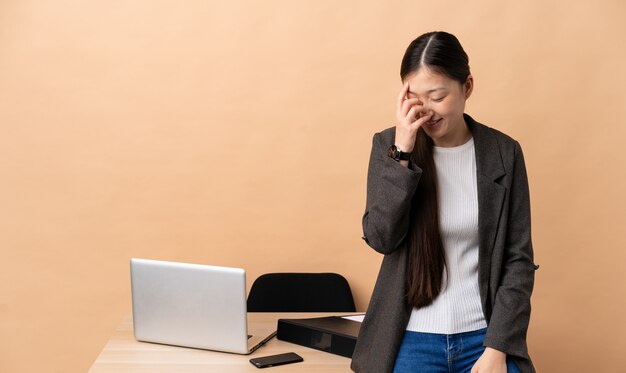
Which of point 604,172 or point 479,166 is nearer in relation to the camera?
point 479,166

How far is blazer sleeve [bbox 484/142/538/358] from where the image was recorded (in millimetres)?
1798

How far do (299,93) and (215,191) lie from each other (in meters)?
0.61

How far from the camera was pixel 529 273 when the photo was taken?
1886 millimetres

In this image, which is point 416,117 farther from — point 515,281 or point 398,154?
point 515,281

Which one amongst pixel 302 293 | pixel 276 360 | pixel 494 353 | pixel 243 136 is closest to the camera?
pixel 494 353

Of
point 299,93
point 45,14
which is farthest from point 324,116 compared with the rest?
point 45,14

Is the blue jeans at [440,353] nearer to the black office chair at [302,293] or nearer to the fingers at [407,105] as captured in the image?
the fingers at [407,105]

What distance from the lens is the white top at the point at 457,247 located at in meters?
1.82

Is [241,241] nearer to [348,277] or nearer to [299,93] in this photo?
[348,277]

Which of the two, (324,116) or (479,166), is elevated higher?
(324,116)

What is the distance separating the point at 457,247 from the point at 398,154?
309 mm

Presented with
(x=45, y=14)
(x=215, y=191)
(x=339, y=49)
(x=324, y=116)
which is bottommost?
(x=215, y=191)

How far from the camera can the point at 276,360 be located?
2100 millimetres

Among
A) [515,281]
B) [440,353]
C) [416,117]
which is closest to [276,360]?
[440,353]
